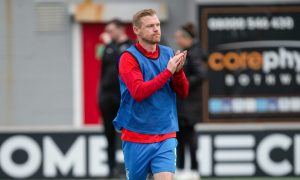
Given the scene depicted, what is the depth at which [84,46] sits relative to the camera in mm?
18156

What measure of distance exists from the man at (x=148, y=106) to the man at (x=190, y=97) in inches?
135

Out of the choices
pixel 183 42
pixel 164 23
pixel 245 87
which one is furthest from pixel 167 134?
pixel 164 23

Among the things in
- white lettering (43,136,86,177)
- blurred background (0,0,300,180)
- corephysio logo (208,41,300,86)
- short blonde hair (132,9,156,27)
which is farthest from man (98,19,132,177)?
short blonde hair (132,9,156,27)

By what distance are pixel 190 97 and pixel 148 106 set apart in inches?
147

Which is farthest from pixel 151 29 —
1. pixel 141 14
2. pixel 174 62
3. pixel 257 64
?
pixel 257 64

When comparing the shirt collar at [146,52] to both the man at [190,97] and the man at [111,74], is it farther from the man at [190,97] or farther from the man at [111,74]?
the man at [111,74]

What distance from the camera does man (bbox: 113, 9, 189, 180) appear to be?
7.79 meters

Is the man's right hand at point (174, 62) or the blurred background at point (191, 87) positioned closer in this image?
the man's right hand at point (174, 62)

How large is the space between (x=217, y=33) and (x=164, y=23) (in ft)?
5.31

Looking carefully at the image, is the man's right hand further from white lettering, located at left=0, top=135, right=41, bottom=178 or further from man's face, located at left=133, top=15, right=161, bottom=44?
white lettering, located at left=0, top=135, right=41, bottom=178

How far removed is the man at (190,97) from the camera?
37.5 feet

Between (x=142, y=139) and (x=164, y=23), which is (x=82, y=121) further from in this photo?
(x=142, y=139)

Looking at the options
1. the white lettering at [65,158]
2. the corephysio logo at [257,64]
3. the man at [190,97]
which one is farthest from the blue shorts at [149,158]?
the corephysio logo at [257,64]

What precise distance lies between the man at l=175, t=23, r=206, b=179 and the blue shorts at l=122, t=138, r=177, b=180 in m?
3.45
